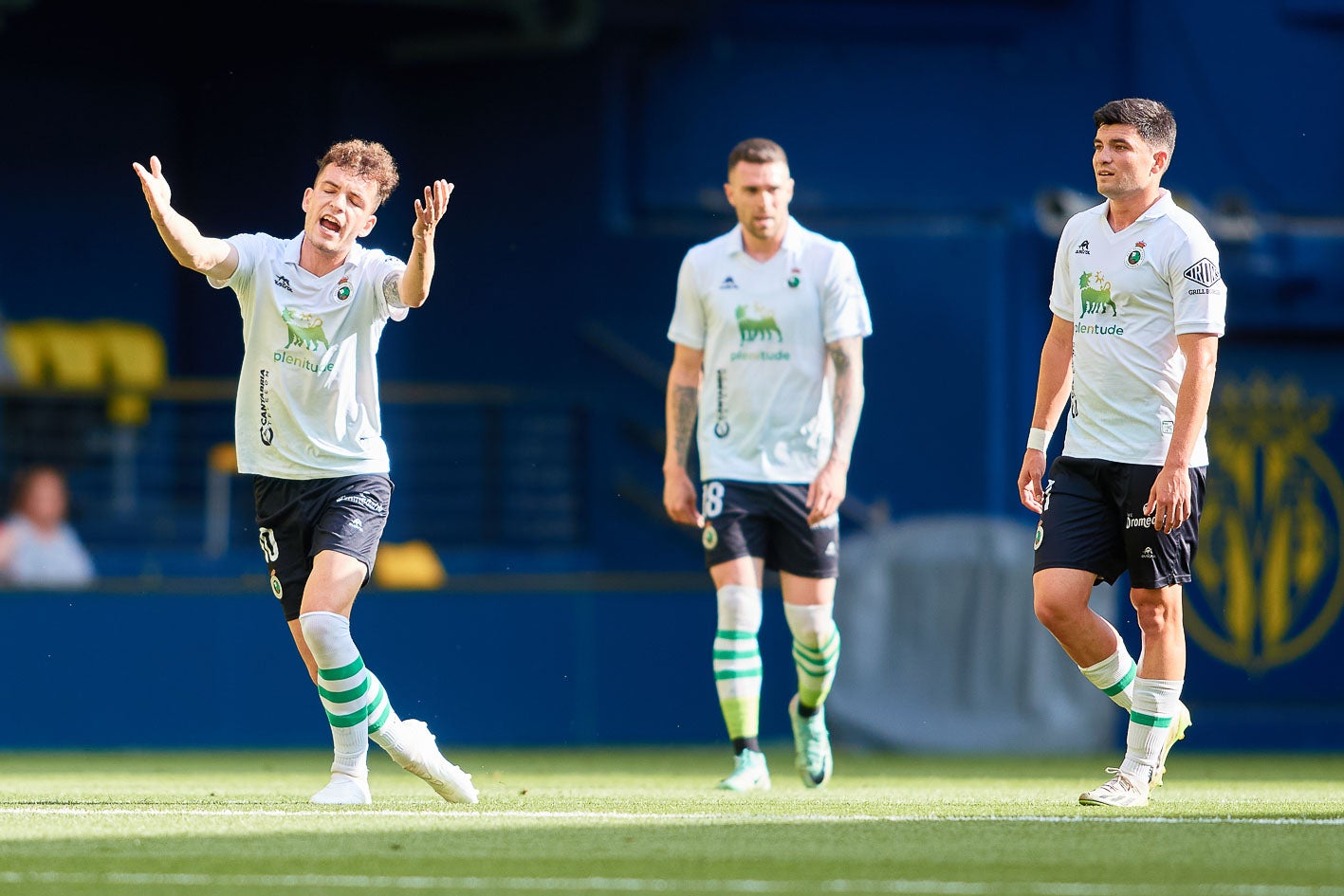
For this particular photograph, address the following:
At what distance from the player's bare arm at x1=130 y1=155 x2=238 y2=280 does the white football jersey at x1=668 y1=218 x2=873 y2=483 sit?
193 cm

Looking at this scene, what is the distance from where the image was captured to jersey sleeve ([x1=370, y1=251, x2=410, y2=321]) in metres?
6.53

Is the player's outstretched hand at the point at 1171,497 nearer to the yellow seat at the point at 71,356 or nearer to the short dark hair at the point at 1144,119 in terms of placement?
the short dark hair at the point at 1144,119

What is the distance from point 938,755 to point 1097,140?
5273 millimetres

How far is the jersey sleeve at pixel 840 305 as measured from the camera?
7.82 meters

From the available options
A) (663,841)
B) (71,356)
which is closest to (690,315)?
(663,841)

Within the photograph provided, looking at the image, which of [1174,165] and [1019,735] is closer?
[1019,735]

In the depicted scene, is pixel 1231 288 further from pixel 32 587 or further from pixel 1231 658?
pixel 32 587

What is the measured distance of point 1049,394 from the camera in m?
6.88

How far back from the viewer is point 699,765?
10125 millimetres

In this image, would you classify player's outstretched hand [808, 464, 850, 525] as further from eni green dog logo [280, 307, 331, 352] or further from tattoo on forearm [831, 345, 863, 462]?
eni green dog logo [280, 307, 331, 352]

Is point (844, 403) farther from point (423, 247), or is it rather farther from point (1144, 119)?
point (423, 247)

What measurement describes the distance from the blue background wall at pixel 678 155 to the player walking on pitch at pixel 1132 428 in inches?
251

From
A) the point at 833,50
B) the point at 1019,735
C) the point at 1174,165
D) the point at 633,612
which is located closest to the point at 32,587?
the point at 633,612

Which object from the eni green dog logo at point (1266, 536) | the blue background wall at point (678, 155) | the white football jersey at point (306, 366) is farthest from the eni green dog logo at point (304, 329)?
the eni green dog logo at point (1266, 536)
